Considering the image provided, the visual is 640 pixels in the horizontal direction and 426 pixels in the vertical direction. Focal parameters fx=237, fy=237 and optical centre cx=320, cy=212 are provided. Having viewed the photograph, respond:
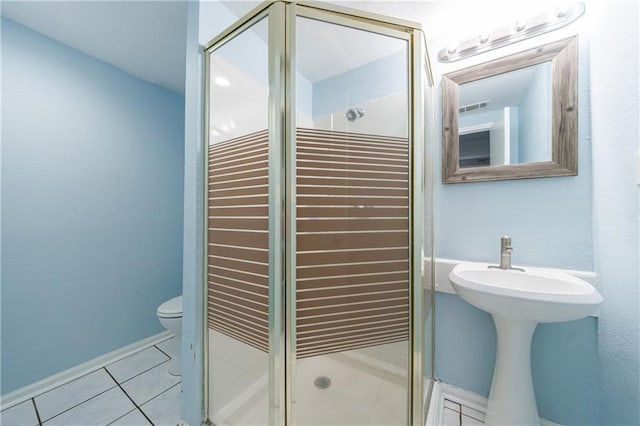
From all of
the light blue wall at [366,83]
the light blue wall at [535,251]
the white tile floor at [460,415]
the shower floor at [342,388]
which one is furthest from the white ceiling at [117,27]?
the white tile floor at [460,415]

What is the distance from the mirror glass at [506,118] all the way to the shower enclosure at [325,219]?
491mm

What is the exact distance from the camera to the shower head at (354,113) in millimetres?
1025

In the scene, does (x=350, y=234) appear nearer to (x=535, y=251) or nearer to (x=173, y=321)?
(x=535, y=251)

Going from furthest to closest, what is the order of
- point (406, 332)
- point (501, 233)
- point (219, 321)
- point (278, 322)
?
point (501, 233), point (219, 321), point (406, 332), point (278, 322)

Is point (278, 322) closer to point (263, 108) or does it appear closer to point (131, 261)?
point (263, 108)

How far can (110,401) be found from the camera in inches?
55.7

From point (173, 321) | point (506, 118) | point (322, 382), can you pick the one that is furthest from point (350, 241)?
point (173, 321)

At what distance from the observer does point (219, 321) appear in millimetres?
1187

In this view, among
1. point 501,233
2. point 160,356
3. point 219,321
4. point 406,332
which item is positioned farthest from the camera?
point 160,356

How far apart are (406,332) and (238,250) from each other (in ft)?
2.78

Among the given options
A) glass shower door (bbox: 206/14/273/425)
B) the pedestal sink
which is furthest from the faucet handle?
glass shower door (bbox: 206/14/273/425)

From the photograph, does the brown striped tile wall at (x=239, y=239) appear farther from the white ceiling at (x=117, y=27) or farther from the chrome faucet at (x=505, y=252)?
the chrome faucet at (x=505, y=252)

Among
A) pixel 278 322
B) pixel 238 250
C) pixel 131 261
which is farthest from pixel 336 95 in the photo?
pixel 131 261

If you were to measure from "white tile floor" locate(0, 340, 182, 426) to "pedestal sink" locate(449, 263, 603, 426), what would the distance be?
1640mm
